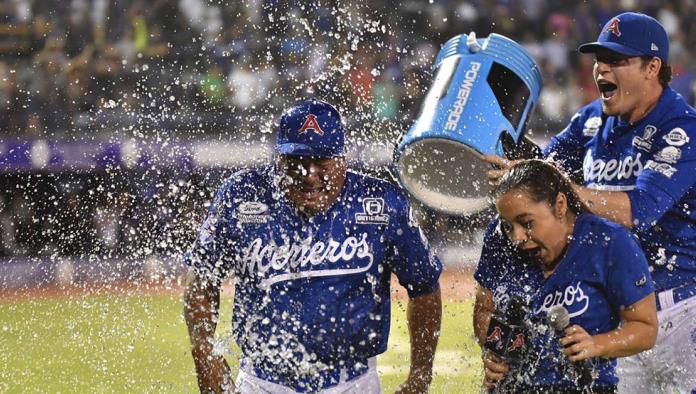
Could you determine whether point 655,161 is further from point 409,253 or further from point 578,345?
point 578,345

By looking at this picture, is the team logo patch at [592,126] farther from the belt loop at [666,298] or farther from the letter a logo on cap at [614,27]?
the belt loop at [666,298]

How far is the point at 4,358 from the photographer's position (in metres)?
8.70

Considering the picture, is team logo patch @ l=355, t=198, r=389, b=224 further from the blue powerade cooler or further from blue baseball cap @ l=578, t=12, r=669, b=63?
blue baseball cap @ l=578, t=12, r=669, b=63

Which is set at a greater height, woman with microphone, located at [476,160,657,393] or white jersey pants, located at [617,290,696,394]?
woman with microphone, located at [476,160,657,393]

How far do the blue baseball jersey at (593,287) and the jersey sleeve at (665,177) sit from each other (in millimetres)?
663

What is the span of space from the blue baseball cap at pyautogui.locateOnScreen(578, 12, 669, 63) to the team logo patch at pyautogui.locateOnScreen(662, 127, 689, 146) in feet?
1.09

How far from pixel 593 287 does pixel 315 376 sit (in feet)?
3.92

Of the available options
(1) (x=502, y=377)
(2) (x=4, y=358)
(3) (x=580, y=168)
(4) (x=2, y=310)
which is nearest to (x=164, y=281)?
(4) (x=2, y=310)

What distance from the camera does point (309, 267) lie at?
13.9ft

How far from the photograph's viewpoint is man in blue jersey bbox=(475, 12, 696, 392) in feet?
15.0

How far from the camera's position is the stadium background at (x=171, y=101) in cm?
1330

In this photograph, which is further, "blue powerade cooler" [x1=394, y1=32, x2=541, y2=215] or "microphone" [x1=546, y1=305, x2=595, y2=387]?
"blue powerade cooler" [x1=394, y1=32, x2=541, y2=215]

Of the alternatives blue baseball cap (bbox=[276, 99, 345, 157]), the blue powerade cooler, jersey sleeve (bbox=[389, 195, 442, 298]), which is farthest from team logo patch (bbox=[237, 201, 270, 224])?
the blue powerade cooler

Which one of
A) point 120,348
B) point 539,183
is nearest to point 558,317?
point 539,183
